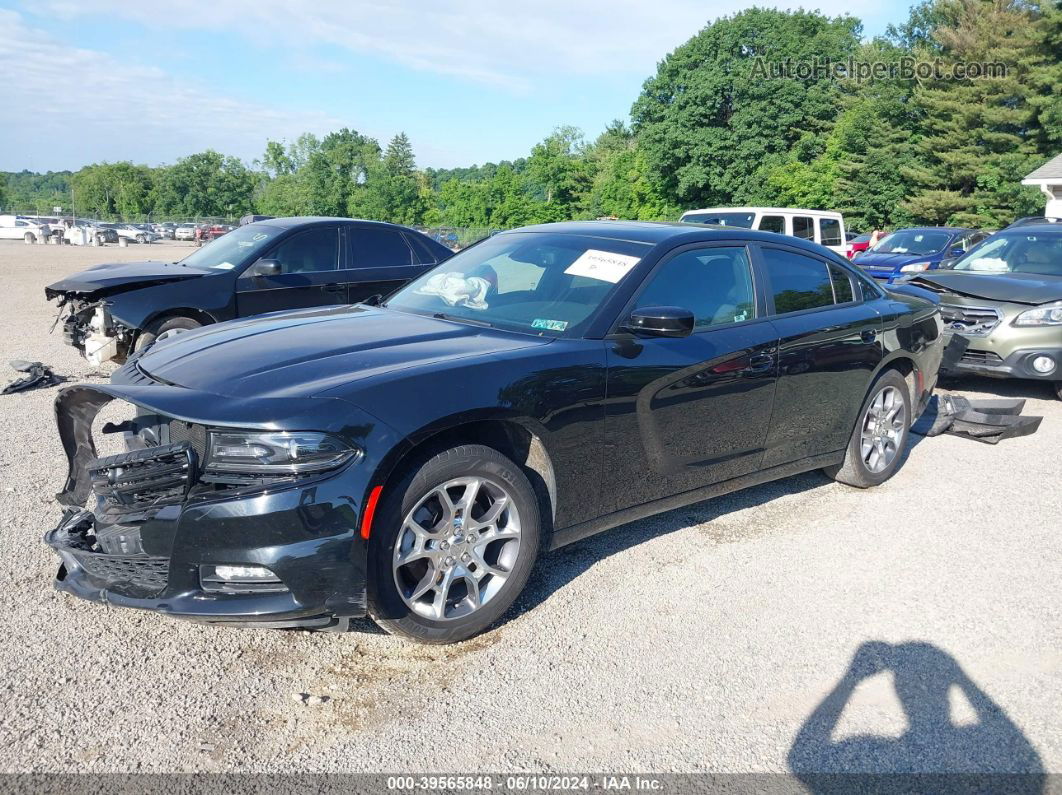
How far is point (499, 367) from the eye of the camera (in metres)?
3.42

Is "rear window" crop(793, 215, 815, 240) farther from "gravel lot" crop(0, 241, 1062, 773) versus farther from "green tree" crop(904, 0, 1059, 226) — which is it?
"green tree" crop(904, 0, 1059, 226)

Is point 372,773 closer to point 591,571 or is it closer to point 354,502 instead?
point 354,502

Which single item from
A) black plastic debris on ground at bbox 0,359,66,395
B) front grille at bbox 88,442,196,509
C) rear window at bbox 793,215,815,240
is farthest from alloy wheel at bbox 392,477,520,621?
rear window at bbox 793,215,815,240

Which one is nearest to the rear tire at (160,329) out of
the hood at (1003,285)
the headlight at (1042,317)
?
the hood at (1003,285)

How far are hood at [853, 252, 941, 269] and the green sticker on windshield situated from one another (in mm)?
13204

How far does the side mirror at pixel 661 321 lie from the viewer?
12.1 ft

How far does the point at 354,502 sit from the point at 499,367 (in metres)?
0.84

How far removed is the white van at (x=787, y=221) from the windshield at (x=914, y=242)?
3.05 feet

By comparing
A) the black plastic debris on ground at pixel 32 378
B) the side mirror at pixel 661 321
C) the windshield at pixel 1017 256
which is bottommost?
the black plastic debris on ground at pixel 32 378

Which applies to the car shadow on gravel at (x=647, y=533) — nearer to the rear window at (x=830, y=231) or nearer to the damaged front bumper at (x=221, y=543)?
the damaged front bumper at (x=221, y=543)

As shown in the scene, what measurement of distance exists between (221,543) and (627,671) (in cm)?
157

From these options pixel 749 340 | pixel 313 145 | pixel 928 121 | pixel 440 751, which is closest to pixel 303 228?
pixel 749 340

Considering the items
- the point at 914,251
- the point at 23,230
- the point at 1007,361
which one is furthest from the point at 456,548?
the point at 23,230

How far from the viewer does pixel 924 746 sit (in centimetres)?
283
